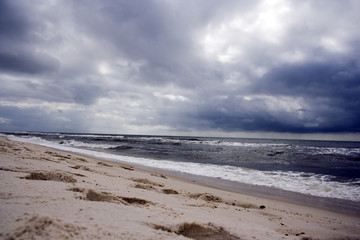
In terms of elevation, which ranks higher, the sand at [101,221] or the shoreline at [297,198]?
the sand at [101,221]

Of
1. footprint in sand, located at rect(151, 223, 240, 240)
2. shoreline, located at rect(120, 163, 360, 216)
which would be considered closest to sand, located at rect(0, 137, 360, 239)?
footprint in sand, located at rect(151, 223, 240, 240)

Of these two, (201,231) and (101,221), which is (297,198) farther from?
(101,221)

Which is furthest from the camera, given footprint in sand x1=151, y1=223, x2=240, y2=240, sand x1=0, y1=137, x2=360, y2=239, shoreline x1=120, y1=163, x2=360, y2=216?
shoreline x1=120, y1=163, x2=360, y2=216

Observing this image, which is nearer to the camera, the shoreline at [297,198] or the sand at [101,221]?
the sand at [101,221]

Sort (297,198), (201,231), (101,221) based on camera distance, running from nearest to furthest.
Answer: (101,221) → (201,231) → (297,198)

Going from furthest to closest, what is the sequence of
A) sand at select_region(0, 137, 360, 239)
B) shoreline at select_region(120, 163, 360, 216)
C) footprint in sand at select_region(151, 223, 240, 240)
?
shoreline at select_region(120, 163, 360, 216)
footprint in sand at select_region(151, 223, 240, 240)
sand at select_region(0, 137, 360, 239)

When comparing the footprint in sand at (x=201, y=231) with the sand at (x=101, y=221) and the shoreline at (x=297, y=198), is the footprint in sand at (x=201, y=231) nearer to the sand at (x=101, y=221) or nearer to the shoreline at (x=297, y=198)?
the sand at (x=101, y=221)

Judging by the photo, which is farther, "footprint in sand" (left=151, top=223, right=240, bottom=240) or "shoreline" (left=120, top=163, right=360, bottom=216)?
"shoreline" (left=120, top=163, right=360, bottom=216)

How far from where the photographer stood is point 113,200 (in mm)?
3307

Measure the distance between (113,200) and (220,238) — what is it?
1.73 m

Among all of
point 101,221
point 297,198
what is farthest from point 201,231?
point 297,198

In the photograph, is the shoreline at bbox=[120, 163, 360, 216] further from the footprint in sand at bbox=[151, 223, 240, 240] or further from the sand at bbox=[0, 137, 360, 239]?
the footprint in sand at bbox=[151, 223, 240, 240]

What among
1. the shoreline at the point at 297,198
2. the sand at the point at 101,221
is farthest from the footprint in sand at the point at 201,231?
the shoreline at the point at 297,198

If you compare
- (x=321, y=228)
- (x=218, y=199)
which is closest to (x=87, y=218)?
(x=218, y=199)
